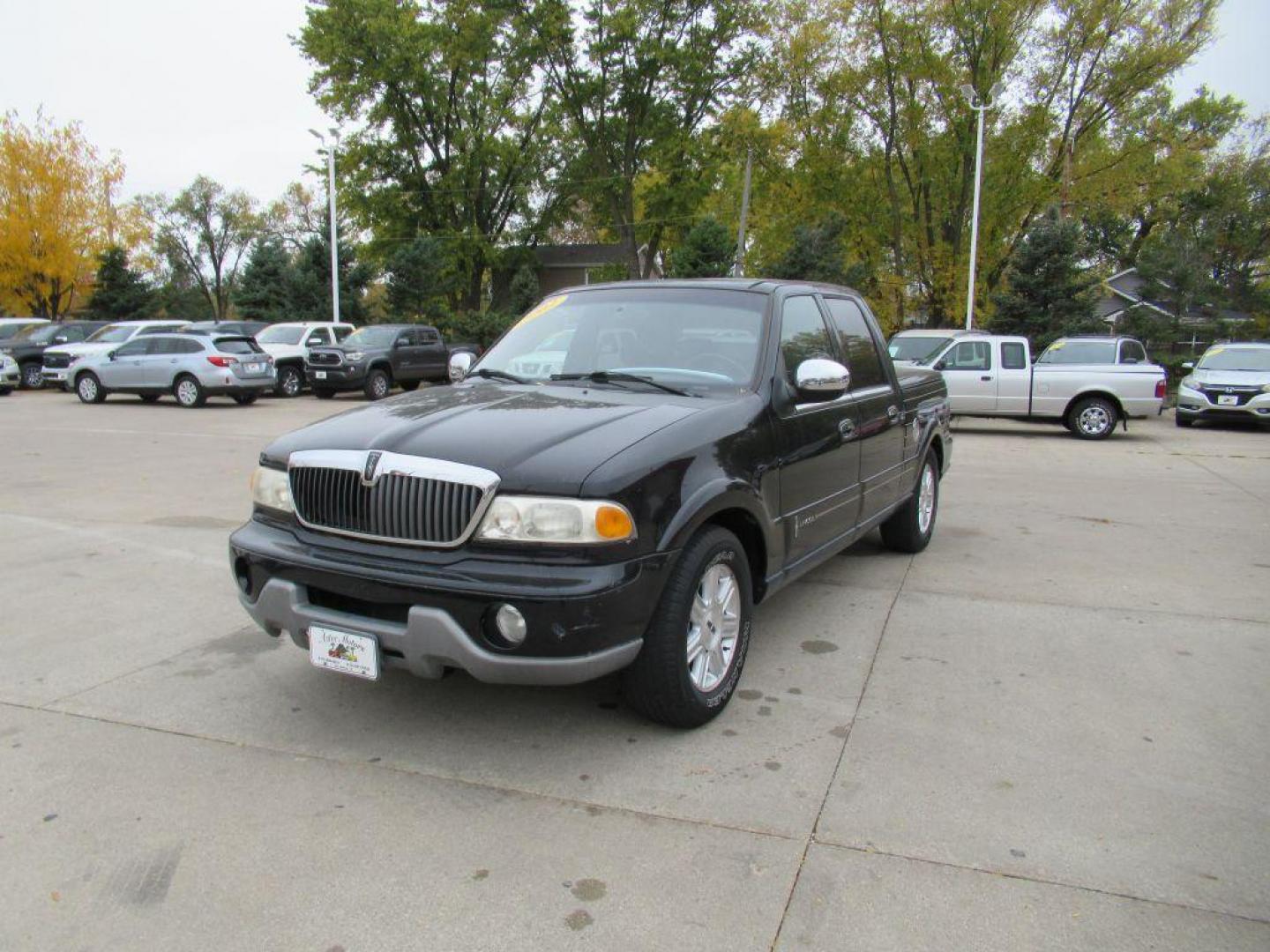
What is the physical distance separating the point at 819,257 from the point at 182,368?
18429 mm

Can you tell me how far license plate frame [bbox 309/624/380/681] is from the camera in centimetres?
325

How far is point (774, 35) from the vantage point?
3606 cm

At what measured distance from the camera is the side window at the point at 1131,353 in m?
15.9

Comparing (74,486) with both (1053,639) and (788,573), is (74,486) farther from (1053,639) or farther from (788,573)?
(1053,639)

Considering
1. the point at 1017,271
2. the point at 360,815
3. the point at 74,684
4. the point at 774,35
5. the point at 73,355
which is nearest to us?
the point at 360,815

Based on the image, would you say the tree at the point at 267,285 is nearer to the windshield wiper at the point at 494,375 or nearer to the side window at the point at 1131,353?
the side window at the point at 1131,353

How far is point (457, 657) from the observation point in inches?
121

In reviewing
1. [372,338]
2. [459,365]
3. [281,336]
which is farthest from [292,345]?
[459,365]

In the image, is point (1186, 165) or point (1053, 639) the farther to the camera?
point (1186, 165)

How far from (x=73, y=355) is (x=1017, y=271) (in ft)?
81.5

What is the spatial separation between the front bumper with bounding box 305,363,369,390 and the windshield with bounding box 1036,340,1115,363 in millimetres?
13824

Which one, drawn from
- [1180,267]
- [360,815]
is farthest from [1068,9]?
[360,815]

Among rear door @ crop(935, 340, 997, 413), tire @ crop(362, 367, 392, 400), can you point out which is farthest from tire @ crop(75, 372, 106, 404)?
rear door @ crop(935, 340, 997, 413)

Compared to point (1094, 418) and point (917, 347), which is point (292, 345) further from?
point (1094, 418)
